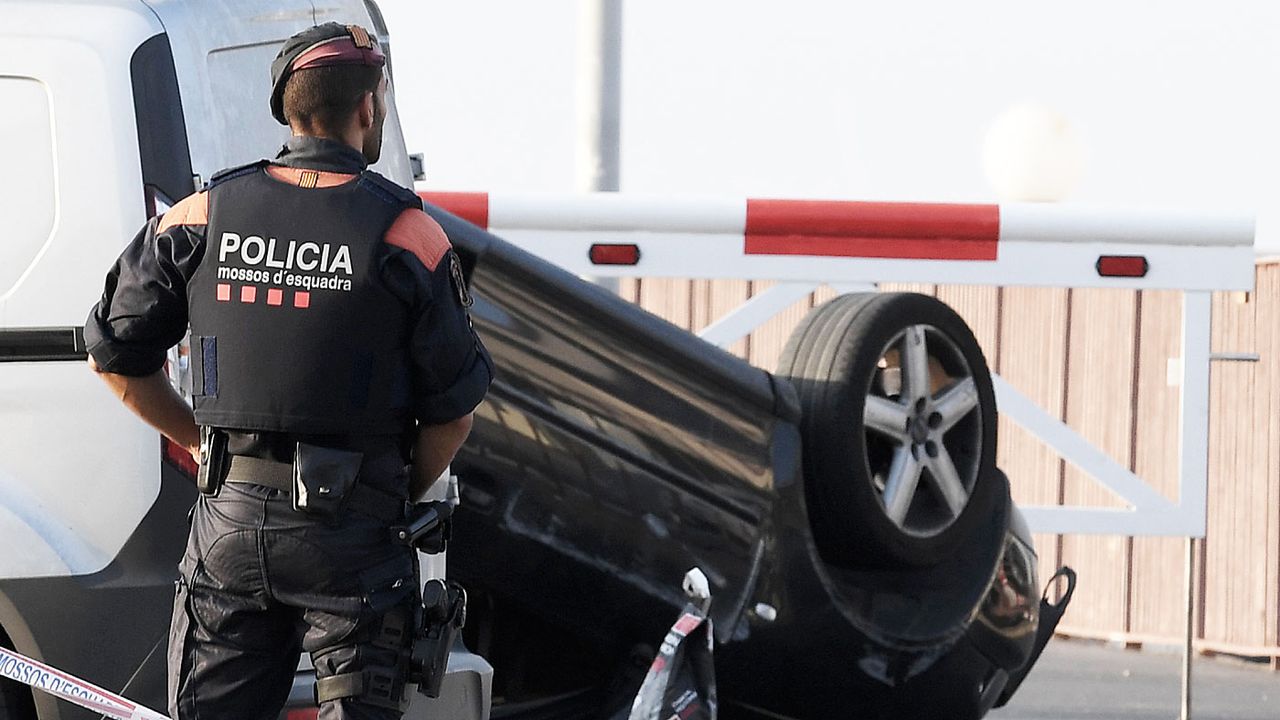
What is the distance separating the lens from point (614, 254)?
19.5 ft

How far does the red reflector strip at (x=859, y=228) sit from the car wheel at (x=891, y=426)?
3.65ft

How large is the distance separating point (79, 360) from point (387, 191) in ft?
2.58

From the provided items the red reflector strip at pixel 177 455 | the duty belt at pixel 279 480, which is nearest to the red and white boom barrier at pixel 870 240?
the red reflector strip at pixel 177 455

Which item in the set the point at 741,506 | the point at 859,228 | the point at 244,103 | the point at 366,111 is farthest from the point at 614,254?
the point at 366,111

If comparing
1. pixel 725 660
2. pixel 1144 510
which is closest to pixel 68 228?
pixel 725 660

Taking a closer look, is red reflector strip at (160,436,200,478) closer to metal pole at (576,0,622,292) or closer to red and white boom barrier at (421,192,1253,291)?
red and white boom barrier at (421,192,1253,291)

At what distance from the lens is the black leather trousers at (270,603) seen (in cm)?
298

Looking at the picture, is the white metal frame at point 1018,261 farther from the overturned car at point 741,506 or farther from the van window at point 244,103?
the van window at point 244,103

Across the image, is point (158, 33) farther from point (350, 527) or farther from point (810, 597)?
point (810, 597)

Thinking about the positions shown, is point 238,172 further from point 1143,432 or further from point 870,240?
point 1143,432

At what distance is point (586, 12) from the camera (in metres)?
9.52

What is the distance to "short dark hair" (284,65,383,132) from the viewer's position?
9.88 ft

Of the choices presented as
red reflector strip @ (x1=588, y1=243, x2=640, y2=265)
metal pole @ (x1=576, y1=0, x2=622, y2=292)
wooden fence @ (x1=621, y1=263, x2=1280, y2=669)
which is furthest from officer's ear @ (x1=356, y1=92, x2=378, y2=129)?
wooden fence @ (x1=621, y1=263, x2=1280, y2=669)

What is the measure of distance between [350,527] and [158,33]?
116 centimetres
